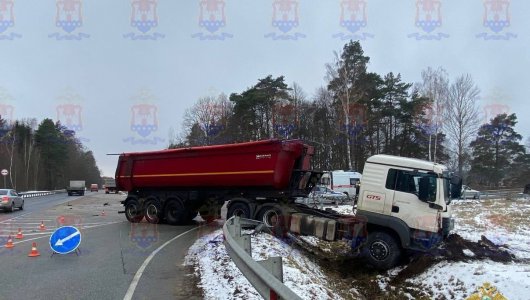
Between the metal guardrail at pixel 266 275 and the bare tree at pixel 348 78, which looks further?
the bare tree at pixel 348 78

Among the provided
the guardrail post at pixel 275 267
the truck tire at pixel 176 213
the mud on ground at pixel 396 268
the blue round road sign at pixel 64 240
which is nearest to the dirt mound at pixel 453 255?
the mud on ground at pixel 396 268

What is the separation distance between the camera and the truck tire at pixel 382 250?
1059 cm

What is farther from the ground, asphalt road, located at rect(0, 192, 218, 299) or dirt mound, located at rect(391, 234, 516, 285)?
dirt mound, located at rect(391, 234, 516, 285)

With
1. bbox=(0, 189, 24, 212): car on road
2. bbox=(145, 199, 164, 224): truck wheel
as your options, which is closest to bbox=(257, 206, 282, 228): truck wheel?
bbox=(145, 199, 164, 224): truck wheel

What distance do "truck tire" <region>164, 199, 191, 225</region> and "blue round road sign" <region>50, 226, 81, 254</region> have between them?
7520mm

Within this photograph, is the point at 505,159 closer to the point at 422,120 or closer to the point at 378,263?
the point at 422,120

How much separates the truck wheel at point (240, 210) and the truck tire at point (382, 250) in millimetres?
5276

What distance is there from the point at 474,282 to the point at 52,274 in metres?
8.04

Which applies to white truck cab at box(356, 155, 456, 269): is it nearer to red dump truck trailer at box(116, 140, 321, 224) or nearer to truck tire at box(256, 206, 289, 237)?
truck tire at box(256, 206, 289, 237)

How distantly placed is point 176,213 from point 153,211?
1.26 metres

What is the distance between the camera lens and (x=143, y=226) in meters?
17.8

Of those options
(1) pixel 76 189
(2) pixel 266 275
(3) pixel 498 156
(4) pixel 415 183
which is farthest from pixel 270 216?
(3) pixel 498 156

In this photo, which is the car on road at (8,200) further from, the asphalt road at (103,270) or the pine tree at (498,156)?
the pine tree at (498,156)

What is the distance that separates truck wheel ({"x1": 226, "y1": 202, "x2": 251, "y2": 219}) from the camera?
15288 mm
